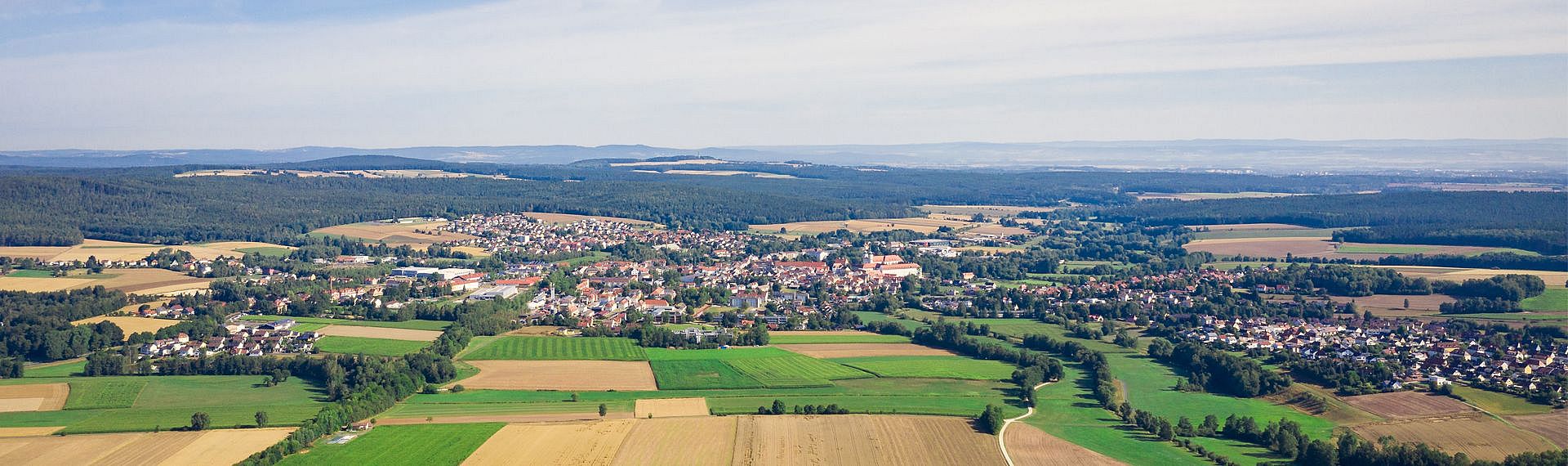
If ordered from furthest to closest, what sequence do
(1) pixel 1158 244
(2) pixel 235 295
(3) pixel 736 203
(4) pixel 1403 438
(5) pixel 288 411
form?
1. (3) pixel 736 203
2. (1) pixel 1158 244
3. (2) pixel 235 295
4. (5) pixel 288 411
5. (4) pixel 1403 438

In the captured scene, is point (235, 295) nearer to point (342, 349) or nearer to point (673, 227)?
point (342, 349)

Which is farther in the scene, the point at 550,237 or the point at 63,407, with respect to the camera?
the point at 550,237

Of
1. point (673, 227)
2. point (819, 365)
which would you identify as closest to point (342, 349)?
point (819, 365)

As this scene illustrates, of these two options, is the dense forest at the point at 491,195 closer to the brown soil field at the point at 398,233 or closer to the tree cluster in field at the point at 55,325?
the brown soil field at the point at 398,233

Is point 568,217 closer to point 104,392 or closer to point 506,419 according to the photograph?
point 104,392

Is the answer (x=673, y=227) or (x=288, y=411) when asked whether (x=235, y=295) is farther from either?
(x=673, y=227)

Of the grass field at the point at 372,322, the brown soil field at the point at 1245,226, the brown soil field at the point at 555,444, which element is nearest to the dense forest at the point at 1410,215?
the brown soil field at the point at 1245,226

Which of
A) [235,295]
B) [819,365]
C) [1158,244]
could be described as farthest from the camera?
[1158,244]
